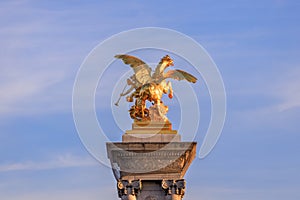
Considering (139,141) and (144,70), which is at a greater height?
(144,70)

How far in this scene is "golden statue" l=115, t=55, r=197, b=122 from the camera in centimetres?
4703

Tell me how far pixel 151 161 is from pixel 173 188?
1367 mm

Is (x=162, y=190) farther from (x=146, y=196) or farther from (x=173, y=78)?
(x=173, y=78)

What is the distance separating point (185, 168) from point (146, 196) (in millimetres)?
2019

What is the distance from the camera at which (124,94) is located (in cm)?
4753

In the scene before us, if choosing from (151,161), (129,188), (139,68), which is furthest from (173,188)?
(139,68)

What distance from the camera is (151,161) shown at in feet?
151

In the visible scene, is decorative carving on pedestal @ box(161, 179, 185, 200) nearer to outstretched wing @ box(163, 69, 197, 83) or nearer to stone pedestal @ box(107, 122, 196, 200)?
stone pedestal @ box(107, 122, 196, 200)

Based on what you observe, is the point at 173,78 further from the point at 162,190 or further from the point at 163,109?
the point at 162,190

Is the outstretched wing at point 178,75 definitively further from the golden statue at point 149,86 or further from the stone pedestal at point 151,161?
the stone pedestal at point 151,161

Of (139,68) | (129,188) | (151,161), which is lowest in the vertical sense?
(129,188)

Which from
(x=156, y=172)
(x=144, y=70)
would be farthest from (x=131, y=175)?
(x=144, y=70)

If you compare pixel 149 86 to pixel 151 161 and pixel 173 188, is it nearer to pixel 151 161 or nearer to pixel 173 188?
pixel 151 161

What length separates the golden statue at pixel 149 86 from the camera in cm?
4703
